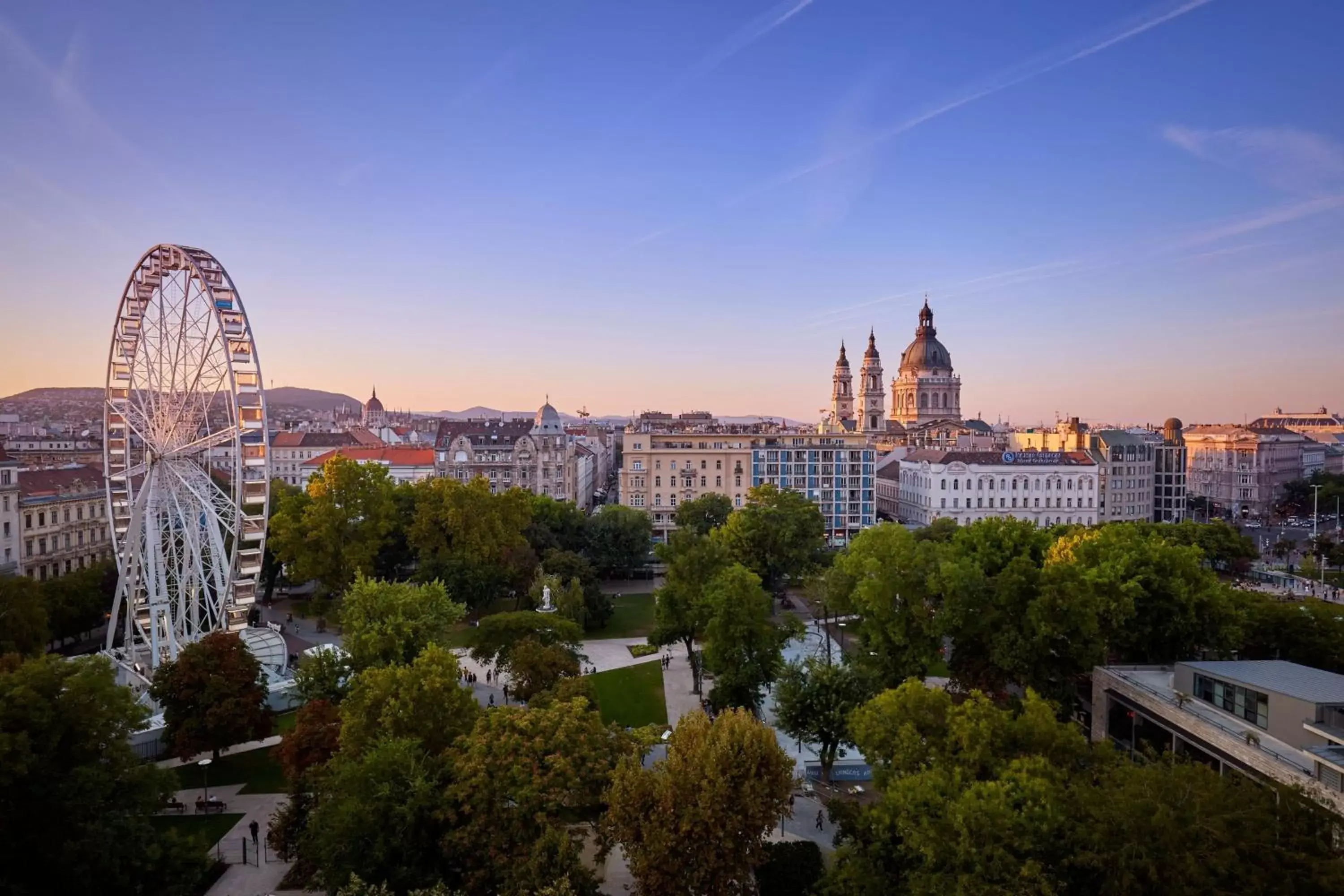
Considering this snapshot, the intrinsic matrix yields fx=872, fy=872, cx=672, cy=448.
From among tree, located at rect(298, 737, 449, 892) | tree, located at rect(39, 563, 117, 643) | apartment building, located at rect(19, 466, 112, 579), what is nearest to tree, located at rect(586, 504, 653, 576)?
tree, located at rect(39, 563, 117, 643)

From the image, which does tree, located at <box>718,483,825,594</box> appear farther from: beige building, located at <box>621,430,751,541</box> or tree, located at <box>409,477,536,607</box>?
beige building, located at <box>621,430,751,541</box>

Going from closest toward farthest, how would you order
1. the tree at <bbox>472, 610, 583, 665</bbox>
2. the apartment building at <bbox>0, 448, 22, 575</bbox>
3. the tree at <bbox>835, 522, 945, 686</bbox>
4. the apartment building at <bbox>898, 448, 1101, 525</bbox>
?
the tree at <bbox>835, 522, 945, 686</bbox> < the tree at <bbox>472, 610, 583, 665</bbox> < the apartment building at <bbox>0, 448, 22, 575</bbox> < the apartment building at <bbox>898, 448, 1101, 525</bbox>

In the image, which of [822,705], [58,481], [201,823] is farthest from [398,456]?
[822,705]

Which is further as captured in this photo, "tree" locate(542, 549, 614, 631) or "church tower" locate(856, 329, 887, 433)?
"church tower" locate(856, 329, 887, 433)

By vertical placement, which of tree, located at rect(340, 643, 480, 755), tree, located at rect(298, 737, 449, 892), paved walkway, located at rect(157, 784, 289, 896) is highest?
tree, located at rect(340, 643, 480, 755)

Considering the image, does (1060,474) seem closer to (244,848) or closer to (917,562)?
(917,562)

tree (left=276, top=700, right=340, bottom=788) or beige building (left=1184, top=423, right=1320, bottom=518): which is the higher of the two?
beige building (left=1184, top=423, right=1320, bottom=518)
